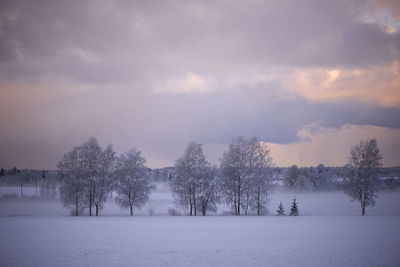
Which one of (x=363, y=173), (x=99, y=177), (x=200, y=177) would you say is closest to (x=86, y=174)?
(x=99, y=177)

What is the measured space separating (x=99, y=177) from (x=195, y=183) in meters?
18.2

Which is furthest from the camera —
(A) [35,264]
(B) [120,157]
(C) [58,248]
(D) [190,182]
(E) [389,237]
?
(B) [120,157]

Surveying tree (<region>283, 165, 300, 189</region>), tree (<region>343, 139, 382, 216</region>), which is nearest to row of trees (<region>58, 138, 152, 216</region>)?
tree (<region>343, 139, 382, 216</region>)

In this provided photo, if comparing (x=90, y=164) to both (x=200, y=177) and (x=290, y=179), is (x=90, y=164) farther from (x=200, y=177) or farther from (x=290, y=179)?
(x=290, y=179)

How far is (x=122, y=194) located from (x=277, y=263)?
40.4m

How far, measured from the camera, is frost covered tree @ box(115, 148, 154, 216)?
5178 cm

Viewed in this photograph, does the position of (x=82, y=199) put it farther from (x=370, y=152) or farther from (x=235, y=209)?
(x=370, y=152)

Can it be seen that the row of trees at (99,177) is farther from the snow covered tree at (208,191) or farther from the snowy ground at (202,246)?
the snowy ground at (202,246)

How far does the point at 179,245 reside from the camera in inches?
927

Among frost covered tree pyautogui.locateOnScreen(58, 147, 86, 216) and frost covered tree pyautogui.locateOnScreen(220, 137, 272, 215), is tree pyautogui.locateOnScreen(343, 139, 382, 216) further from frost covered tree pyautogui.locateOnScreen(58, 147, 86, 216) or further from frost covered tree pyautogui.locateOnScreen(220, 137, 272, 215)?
frost covered tree pyautogui.locateOnScreen(58, 147, 86, 216)

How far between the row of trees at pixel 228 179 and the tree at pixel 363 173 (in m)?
15.8

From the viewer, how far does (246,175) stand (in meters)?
50.0

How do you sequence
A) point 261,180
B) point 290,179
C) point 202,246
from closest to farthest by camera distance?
1. point 202,246
2. point 261,180
3. point 290,179

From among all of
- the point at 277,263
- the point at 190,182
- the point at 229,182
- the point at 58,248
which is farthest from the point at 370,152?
the point at 58,248
